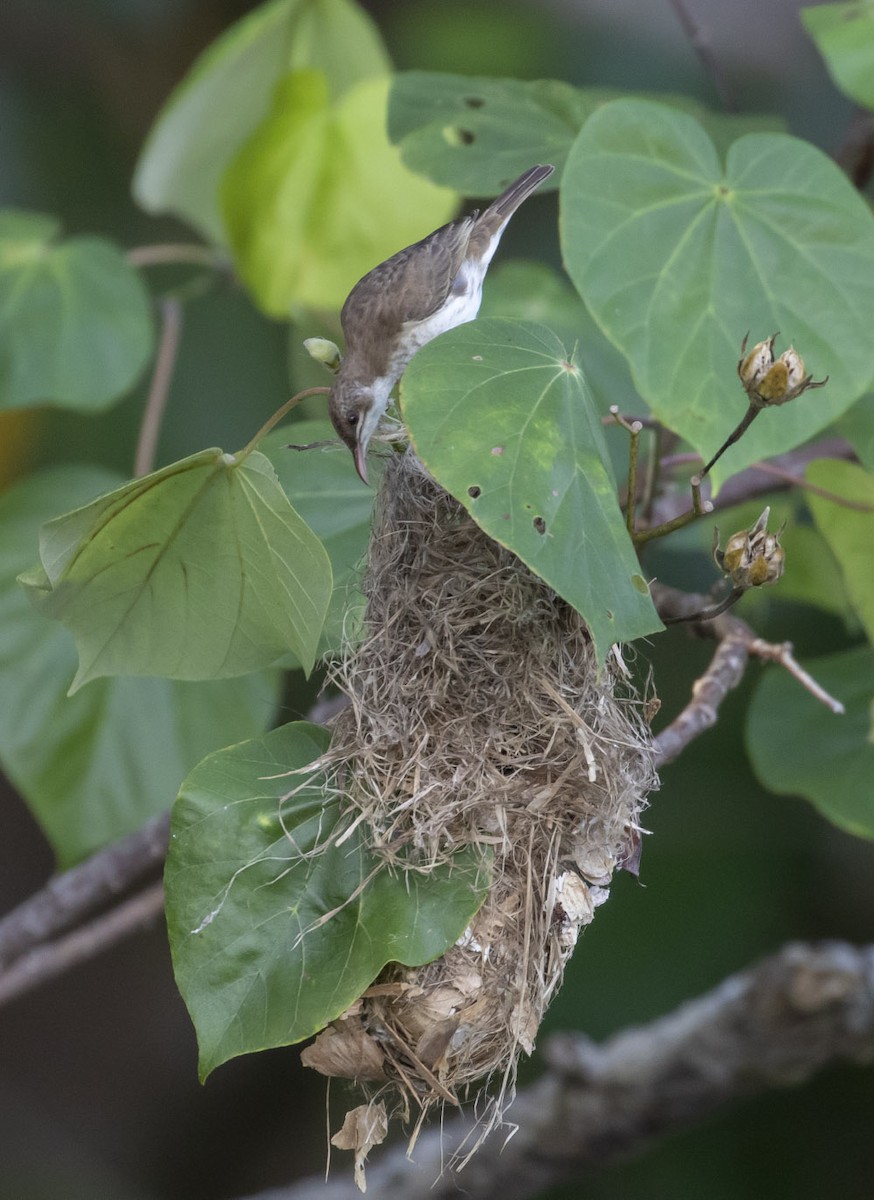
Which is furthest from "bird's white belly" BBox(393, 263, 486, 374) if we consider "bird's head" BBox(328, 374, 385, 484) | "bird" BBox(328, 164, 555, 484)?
"bird's head" BBox(328, 374, 385, 484)

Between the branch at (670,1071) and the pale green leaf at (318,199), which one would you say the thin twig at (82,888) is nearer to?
the branch at (670,1071)

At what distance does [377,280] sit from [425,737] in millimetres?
852

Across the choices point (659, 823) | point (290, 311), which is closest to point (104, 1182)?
point (659, 823)

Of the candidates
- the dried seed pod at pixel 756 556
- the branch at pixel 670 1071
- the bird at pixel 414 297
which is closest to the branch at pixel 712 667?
the dried seed pod at pixel 756 556

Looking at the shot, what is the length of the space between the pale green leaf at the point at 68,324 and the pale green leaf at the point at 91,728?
0.21 m

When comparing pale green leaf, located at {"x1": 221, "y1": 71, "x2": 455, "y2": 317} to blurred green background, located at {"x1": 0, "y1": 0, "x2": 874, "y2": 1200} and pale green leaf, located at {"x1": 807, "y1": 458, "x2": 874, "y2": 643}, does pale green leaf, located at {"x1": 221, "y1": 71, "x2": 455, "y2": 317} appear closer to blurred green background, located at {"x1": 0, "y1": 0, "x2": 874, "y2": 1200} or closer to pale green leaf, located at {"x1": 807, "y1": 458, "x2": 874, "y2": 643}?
blurred green background, located at {"x1": 0, "y1": 0, "x2": 874, "y2": 1200}

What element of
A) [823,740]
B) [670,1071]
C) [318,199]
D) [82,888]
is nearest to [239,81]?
[318,199]

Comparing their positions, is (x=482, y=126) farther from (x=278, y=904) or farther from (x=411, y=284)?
(x=278, y=904)

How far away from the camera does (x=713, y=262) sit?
1312 mm

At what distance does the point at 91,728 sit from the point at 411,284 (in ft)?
2.78

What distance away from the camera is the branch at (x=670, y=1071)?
2168 millimetres

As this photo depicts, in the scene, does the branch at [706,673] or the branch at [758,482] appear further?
the branch at [758,482]

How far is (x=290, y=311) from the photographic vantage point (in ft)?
7.32

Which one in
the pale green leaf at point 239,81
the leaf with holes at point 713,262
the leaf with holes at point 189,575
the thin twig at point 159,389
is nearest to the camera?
the leaf with holes at point 189,575
